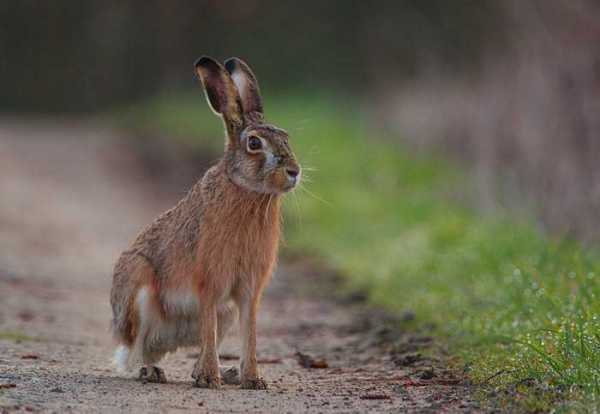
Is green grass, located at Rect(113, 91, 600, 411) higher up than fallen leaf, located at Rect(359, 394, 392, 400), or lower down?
higher up

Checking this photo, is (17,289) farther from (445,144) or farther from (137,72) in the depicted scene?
(137,72)

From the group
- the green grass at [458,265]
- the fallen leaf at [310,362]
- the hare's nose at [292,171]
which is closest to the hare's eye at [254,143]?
the hare's nose at [292,171]

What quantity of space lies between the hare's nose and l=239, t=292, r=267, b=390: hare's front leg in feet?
2.44

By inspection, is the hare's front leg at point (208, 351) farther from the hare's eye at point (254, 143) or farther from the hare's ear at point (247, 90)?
the hare's ear at point (247, 90)

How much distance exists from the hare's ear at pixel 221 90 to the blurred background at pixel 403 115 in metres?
1.96

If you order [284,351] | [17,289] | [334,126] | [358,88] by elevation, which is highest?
[358,88]

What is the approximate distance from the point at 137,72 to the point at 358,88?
25.3ft

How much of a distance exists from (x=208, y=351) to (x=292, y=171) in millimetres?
1063

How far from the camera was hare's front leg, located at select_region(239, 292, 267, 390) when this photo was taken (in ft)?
20.9

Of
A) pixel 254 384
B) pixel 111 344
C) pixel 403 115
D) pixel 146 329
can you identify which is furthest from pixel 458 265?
pixel 403 115

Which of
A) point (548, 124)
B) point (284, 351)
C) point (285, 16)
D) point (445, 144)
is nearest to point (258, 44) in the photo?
point (285, 16)

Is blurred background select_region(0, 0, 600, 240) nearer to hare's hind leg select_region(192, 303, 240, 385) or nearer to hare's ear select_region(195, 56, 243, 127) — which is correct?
hare's hind leg select_region(192, 303, 240, 385)

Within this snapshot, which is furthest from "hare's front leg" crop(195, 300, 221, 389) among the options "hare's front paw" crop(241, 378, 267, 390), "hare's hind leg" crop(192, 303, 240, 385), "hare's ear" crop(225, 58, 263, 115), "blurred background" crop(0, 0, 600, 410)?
"blurred background" crop(0, 0, 600, 410)

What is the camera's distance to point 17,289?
392 inches
